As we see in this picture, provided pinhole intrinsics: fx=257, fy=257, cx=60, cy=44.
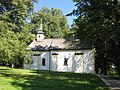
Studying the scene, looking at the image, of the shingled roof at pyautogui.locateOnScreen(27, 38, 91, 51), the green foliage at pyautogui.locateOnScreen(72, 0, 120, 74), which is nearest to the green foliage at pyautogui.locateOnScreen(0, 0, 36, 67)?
the green foliage at pyautogui.locateOnScreen(72, 0, 120, 74)

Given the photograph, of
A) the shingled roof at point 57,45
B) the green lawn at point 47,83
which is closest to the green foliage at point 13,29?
the green lawn at point 47,83

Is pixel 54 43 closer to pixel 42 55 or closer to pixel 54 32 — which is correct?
pixel 42 55

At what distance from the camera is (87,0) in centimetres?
2370

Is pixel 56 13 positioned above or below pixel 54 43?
above

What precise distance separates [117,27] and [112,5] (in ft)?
7.66

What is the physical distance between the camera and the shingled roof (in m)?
45.2

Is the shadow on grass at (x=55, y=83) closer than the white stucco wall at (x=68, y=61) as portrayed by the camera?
Yes

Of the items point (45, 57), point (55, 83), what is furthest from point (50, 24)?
point (55, 83)

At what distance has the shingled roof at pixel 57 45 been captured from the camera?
45.2m

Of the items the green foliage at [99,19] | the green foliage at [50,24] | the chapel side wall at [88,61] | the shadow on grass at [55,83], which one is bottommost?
the shadow on grass at [55,83]

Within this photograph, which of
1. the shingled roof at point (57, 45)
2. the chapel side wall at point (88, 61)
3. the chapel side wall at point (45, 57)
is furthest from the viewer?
the chapel side wall at point (45, 57)

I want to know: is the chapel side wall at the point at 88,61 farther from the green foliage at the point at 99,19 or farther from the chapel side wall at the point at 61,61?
the green foliage at the point at 99,19

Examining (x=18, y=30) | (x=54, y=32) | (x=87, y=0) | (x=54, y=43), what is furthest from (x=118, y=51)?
(x=54, y=32)

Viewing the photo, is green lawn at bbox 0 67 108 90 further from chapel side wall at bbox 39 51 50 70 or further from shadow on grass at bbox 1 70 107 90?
chapel side wall at bbox 39 51 50 70
